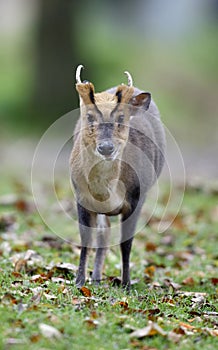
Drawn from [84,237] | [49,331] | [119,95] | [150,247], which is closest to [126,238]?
[84,237]

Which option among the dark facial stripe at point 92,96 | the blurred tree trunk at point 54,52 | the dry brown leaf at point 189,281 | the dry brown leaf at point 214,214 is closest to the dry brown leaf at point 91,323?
the dark facial stripe at point 92,96

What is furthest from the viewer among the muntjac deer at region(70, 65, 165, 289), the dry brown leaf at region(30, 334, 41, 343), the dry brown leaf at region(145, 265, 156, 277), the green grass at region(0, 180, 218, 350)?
the dry brown leaf at region(145, 265, 156, 277)

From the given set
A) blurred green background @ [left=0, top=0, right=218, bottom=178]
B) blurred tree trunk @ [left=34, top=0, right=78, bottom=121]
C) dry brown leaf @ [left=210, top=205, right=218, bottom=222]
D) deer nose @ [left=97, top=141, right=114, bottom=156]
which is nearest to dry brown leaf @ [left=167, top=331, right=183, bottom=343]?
deer nose @ [left=97, top=141, right=114, bottom=156]

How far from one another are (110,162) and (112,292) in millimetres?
1025

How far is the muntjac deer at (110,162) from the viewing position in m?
6.12

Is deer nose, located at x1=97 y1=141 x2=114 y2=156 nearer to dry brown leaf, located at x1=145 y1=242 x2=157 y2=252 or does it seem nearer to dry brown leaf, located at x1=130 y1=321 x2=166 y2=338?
dry brown leaf, located at x1=130 y1=321 x2=166 y2=338

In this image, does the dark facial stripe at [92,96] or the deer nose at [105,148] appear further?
the dark facial stripe at [92,96]

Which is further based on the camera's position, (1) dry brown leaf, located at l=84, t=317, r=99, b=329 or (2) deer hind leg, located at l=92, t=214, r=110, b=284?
(2) deer hind leg, located at l=92, t=214, r=110, b=284

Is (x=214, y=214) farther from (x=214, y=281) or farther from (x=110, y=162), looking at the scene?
(x=110, y=162)

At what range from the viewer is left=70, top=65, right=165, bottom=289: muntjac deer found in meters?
6.12

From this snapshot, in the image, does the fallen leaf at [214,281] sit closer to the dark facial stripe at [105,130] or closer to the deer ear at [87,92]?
the dark facial stripe at [105,130]

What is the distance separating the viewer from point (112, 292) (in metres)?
6.20

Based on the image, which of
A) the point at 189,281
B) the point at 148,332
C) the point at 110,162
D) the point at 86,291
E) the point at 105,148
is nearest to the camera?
the point at 148,332

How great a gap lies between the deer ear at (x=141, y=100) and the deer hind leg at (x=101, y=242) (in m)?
1.13
